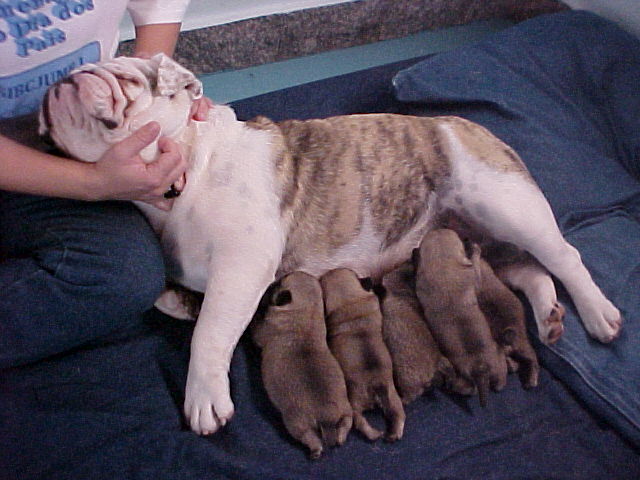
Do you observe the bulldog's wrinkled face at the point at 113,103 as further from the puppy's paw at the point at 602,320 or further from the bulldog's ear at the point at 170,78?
the puppy's paw at the point at 602,320

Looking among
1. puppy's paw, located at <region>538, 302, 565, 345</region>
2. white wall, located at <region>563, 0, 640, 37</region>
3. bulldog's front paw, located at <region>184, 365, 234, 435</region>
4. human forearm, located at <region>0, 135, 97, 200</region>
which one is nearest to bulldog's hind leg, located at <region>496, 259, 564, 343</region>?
puppy's paw, located at <region>538, 302, 565, 345</region>

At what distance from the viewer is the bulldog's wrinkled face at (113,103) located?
1147 millimetres

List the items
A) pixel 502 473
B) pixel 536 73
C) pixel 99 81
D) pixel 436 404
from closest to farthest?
1. pixel 99 81
2. pixel 502 473
3. pixel 436 404
4. pixel 536 73

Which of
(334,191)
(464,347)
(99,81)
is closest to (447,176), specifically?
(334,191)

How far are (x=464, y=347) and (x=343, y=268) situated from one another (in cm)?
38

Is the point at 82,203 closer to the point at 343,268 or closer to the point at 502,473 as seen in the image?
the point at 343,268

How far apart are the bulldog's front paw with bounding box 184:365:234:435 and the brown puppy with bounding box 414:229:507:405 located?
1.58 ft

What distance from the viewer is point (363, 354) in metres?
1.32

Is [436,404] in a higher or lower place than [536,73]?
lower

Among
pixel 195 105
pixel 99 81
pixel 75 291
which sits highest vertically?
pixel 99 81

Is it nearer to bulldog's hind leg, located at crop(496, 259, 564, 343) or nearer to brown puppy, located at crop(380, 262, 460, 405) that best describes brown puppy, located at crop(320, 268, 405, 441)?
brown puppy, located at crop(380, 262, 460, 405)

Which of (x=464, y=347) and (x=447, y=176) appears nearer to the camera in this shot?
(x=464, y=347)

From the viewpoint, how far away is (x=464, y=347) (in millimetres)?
1321

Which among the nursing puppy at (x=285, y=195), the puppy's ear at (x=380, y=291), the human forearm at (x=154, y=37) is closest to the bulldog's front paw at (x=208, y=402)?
the nursing puppy at (x=285, y=195)
